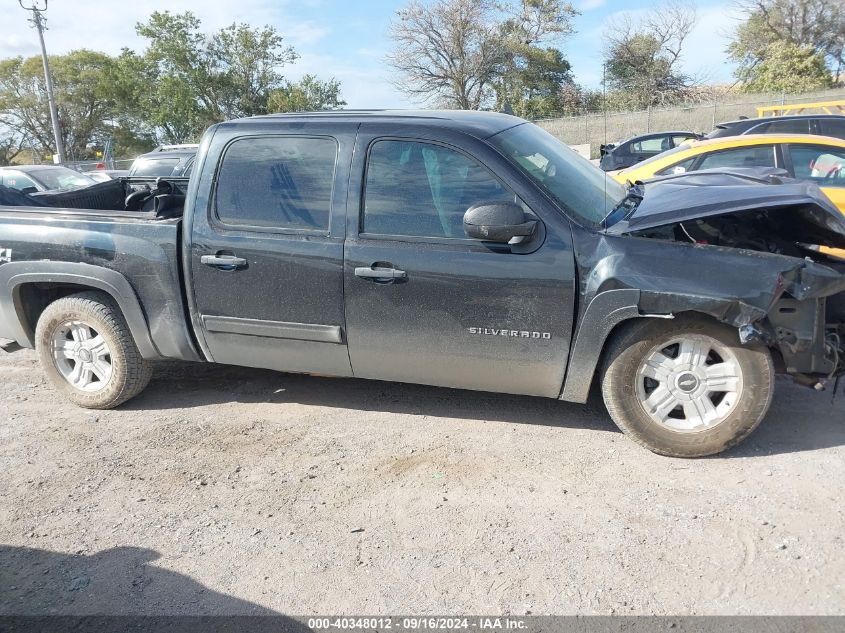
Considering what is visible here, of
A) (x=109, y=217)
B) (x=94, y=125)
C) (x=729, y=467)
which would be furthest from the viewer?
(x=94, y=125)

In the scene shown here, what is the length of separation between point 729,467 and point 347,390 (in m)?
2.52

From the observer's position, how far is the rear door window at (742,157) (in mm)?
7242

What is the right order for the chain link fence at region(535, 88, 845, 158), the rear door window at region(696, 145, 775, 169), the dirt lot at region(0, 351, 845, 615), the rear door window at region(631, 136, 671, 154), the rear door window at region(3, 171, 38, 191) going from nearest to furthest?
the dirt lot at region(0, 351, 845, 615)
the rear door window at region(696, 145, 775, 169)
the rear door window at region(3, 171, 38, 191)
the rear door window at region(631, 136, 671, 154)
the chain link fence at region(535, 88, 845, 158)

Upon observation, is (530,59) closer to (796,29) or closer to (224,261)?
(796,29)

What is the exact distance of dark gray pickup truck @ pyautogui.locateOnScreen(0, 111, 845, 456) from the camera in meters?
3.42

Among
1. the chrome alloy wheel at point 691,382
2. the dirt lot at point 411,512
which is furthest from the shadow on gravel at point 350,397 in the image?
the chrome alloy wheel at point 691,382

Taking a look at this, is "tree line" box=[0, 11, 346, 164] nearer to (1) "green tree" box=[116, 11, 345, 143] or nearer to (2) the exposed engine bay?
(1) "green tree" box=[116, 11, 345, 143]

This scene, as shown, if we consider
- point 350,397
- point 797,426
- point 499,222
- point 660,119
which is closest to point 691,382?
point 797,426

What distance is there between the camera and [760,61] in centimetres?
4169

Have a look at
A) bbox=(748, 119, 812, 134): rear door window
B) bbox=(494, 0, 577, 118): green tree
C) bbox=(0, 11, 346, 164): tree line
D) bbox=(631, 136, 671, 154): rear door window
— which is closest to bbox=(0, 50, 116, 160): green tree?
bbox=(0, 11, 346, 164): tree line

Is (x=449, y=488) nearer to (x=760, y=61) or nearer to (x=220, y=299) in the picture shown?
(x=220, y=299)

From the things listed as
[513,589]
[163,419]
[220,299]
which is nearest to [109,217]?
[220,299]

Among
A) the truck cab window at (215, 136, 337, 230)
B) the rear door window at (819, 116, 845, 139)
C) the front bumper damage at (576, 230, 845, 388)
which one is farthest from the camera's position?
the rear door window at (819, 116, 845, 139)

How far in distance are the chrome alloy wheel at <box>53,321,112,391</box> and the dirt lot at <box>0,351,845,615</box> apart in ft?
0.96
